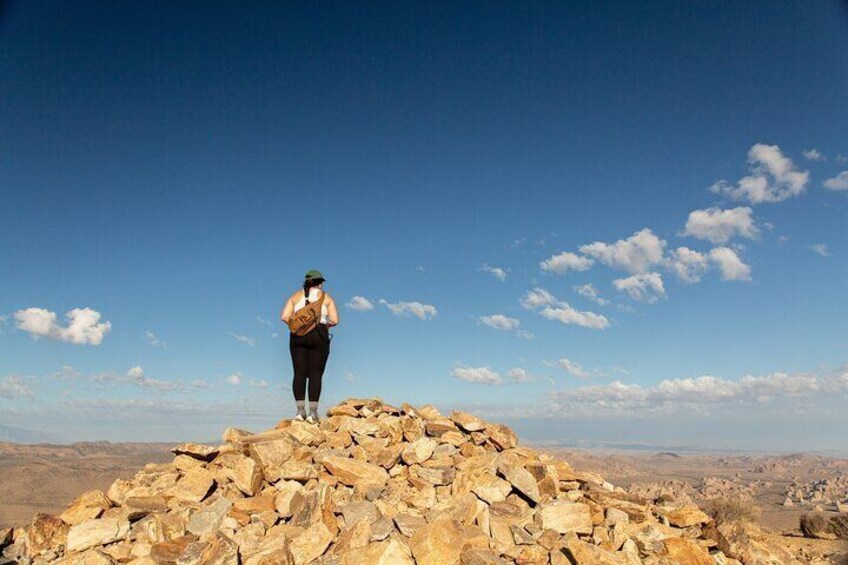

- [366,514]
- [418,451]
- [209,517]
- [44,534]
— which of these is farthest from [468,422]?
[44,534]

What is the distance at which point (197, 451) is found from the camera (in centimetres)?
933

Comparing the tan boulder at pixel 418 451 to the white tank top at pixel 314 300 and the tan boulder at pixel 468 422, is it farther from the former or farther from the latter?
the white tank top at pixel 314 300

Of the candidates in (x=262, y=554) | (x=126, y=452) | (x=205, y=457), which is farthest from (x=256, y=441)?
(x=126, y=452)

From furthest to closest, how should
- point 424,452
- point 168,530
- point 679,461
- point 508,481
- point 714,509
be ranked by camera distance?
point 679,461
point 714,509
point 424,452
point 508,481
point 168,530

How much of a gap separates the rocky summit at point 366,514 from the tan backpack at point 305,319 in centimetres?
182

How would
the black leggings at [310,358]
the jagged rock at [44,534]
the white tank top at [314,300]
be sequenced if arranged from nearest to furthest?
the jagged rock at [44,534], the black leggings at [310,358], the white tank top at [314,300]

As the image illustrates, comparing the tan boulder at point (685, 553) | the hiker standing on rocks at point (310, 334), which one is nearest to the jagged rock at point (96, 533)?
the hiker standing on rocks at point (310, 334)

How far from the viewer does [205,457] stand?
9297 mm

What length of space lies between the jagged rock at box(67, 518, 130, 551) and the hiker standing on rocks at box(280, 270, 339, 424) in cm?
358

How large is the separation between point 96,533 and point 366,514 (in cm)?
377

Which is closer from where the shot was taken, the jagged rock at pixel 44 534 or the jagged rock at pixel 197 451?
the jagged rock at pixel 44 534

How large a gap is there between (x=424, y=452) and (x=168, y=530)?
396cm

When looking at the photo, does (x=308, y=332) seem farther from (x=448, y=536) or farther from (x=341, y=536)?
(x=448, y=536)

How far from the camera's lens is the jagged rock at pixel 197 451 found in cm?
928
